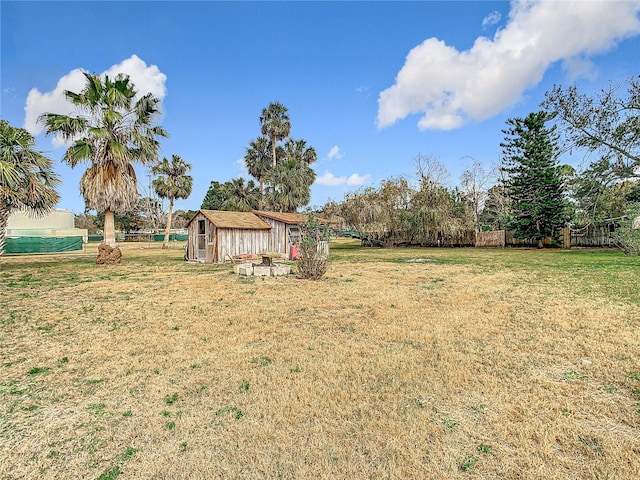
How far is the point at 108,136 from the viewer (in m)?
14.5

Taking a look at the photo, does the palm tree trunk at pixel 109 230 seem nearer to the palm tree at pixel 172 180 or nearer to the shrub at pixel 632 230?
the palm tree at pixel 172 180

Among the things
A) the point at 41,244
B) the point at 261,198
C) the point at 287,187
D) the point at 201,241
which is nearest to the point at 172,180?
the point at 261,198

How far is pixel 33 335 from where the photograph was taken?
16.0 feet

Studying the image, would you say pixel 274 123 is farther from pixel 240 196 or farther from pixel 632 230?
pixel 632 230

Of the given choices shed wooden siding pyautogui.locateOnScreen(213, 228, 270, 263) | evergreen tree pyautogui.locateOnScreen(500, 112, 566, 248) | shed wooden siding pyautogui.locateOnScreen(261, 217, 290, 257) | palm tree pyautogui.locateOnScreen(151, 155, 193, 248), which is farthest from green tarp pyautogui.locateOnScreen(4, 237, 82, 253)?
evergreen tree pyautogui.locateOnScreen(500, 112, 566, 248)

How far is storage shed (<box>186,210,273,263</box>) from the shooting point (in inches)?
650

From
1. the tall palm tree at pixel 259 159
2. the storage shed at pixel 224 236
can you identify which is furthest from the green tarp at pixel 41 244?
the tall palm tree at pixel 259 159

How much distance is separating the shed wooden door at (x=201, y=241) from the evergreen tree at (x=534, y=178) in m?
21.8

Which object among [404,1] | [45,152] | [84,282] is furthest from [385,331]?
[45,152]

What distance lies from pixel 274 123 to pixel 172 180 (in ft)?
36.8

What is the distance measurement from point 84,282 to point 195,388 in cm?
869

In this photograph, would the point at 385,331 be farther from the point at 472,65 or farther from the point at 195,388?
the point at 472,65

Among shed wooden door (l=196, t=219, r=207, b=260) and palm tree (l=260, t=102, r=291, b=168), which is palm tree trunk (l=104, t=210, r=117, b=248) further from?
palm tree (l=260, t=102, r=291, b=168)

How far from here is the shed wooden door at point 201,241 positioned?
17.7 metres
